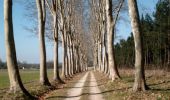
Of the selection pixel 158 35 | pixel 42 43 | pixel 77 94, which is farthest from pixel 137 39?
pixel 158 35

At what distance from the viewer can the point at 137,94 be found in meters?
19.7

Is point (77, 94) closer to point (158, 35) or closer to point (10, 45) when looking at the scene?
point (10, 45)

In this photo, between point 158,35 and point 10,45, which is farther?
point 158,35

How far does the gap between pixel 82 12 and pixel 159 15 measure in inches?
632

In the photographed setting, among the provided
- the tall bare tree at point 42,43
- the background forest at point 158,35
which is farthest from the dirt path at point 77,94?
the background forest at point 158,35

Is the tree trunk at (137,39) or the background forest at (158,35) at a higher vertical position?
the background forest at (158,35)

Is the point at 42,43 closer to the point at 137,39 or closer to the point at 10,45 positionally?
the point at 10,45

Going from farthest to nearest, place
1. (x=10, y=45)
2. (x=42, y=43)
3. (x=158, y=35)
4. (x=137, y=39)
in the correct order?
(x=158, y=35) → (x=42, y=43) → (x=10, y=45) → (x=137, y=39)

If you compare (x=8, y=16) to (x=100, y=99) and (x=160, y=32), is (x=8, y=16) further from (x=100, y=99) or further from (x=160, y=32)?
(x=160, y=32)

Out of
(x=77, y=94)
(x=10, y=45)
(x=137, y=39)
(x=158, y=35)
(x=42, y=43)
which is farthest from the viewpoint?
(x=158, y=35)

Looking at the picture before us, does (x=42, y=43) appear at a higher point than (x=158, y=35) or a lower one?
lower

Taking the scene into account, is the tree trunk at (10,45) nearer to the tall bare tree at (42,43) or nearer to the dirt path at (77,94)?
the dirt path at (77,94)

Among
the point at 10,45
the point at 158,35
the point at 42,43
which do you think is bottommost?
the point at 10,45

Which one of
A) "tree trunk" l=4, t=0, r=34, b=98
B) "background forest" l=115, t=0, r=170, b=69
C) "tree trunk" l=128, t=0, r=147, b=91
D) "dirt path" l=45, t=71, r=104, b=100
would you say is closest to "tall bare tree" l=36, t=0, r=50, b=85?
"dirt path" l=45, t=71, r=104, b=100
